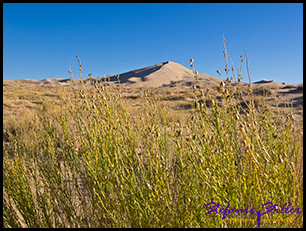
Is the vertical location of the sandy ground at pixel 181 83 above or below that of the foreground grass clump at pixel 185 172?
above

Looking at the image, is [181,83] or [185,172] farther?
[181,83]

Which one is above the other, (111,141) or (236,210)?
(111,141)

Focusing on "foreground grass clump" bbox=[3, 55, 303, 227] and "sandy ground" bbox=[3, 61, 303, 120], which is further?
"sandy ground" bbox=[3, 61, 303, 120]

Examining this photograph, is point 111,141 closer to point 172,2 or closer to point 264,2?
point 172,2

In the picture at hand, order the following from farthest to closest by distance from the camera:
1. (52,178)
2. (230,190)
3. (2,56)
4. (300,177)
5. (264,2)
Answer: (300,177), (52,178), (2,56), (264,2), (230,190)

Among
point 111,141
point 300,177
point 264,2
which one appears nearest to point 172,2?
point 264,2

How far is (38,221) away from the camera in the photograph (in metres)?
1.93

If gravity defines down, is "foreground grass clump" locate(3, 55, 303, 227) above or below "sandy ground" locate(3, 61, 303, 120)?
below

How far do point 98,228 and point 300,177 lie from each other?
2.38 metres

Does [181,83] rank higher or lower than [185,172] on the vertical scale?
higher

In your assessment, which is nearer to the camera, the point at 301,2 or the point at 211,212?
the point at 211,212

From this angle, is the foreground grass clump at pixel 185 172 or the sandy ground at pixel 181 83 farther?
the sandy ground at pixel 181 83

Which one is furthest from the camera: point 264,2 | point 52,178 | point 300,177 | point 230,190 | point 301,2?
point 300,177

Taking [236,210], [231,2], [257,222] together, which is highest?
[231,2]
